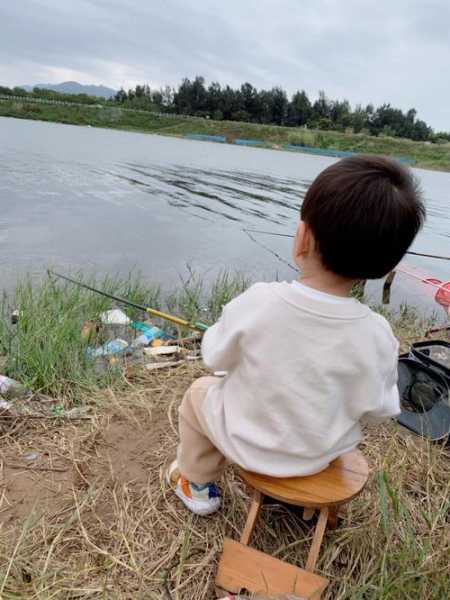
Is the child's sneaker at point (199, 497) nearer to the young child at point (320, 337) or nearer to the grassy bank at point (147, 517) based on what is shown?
the grassy bank at point (147, 517)

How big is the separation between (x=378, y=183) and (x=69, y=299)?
2.93 metres

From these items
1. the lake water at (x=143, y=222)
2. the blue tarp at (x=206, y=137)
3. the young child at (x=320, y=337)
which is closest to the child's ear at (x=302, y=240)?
the young child at (x=320, y=337)

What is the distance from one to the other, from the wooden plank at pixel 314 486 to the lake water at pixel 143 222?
12.6ft

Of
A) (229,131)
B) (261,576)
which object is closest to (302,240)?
(261,576)

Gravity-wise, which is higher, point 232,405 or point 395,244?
point 395,244

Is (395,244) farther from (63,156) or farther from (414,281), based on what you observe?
(63,156)

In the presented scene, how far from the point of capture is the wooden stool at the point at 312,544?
3.88 feet

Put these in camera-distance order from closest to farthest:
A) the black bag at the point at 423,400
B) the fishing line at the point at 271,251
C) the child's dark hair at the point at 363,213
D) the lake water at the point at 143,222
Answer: the child's dark hair at the point at 363,213 → the black bag at the point at 423,400 → the lake water at the point at 143,222 → the fishing line at the point at 271,251

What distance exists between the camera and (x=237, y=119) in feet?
190

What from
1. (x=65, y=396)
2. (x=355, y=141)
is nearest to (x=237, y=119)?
(x=355, y=141)

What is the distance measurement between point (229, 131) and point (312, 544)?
42132mm

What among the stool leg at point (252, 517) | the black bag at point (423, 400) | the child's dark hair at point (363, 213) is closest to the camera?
the child's dark hair at point (363, 213)

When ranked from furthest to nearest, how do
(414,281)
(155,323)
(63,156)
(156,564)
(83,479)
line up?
1. (63,156)
2. (414,281)
3. (155,323)
4. (83,479)
5. (156,564)

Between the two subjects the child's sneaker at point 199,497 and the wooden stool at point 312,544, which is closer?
the wooden stool at point 312,544
